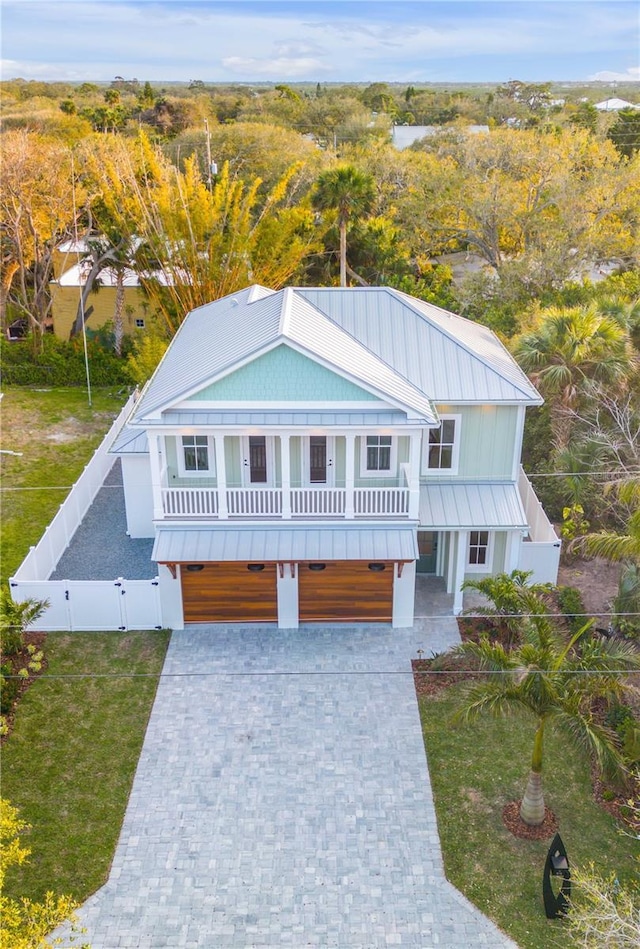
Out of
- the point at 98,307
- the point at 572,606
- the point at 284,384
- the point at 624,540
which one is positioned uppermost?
the point at 284,384

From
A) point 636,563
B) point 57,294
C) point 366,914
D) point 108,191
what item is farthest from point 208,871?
point 57,294

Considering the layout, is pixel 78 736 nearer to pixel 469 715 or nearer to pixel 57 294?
pixel 469 715

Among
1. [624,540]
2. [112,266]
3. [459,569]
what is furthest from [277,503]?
[112,266]

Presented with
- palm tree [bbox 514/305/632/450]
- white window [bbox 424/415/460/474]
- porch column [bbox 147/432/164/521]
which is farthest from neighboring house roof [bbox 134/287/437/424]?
palm tree [bbox 514/305/632/450]

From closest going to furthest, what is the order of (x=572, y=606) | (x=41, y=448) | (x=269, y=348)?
(x=269, y=348) < (x=572, y=606) < (x=41, y=448)

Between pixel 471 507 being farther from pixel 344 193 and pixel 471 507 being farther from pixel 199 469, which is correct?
pixel 344 193

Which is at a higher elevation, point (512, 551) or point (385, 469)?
point (385, 469)

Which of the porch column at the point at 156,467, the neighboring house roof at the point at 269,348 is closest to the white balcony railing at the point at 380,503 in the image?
the neighboring house roof at the point at 269,348
